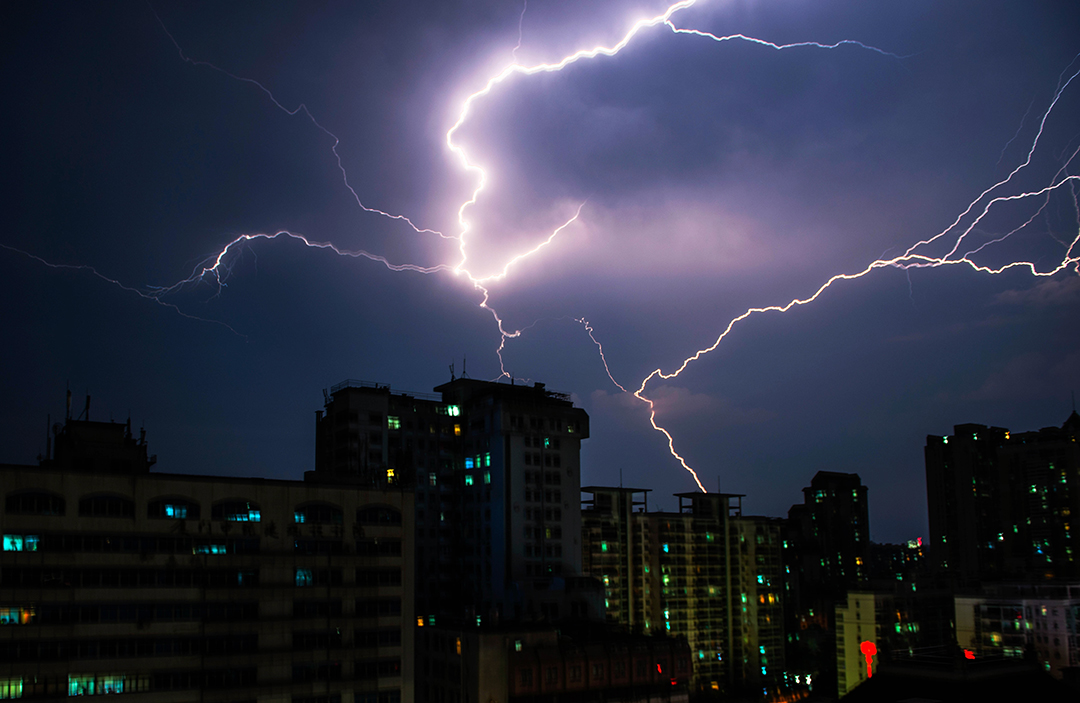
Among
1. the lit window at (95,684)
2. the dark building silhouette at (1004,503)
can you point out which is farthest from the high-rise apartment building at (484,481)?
the dark building silhouette at (1004,503)

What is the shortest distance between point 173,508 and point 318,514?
30.2ft

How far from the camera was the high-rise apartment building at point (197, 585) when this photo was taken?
4881cm

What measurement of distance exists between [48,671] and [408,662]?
70.5ft

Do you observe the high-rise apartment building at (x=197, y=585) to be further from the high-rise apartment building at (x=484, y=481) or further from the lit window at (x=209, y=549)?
the high-rise apartment building at (x=484, y=481)

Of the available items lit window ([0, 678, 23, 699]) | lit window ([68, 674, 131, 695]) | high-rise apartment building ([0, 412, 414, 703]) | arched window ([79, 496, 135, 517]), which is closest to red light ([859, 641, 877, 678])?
high-rise apartment building ([0, 412, 414, 703])

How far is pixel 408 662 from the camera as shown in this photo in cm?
5894

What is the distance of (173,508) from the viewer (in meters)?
53.6

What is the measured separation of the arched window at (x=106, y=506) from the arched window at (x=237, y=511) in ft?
16.0

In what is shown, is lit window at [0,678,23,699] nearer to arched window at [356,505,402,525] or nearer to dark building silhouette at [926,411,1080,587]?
arched window at [356,505,402,525]

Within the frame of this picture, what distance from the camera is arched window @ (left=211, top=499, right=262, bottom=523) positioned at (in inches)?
Answer: 2167

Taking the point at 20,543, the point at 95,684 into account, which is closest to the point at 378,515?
the point at 95,684

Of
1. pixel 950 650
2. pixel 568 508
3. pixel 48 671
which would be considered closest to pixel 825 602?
pixel 568 508

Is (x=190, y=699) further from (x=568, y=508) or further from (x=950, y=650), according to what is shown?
(x=568, y=508)

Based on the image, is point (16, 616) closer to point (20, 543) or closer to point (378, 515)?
point (20, 543)
